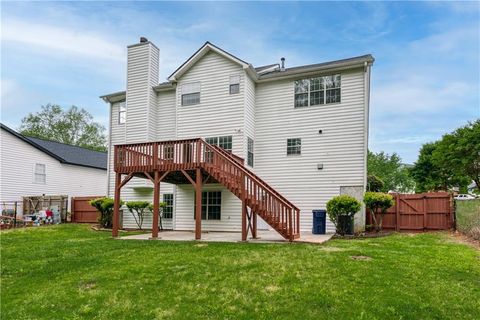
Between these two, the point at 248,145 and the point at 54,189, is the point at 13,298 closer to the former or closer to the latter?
the point at 248,145

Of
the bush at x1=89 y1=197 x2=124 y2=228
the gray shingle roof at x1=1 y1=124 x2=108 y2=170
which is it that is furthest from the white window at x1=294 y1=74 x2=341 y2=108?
the gray shingle roof at x1=1 y1=124 x2=108 y2=170

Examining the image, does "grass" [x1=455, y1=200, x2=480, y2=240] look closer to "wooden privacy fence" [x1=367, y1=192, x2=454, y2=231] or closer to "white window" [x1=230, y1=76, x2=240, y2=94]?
"wooden privacy fence" [x1=367, y1=192, x2=454, y2=231]

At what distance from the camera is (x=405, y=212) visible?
13875 mm

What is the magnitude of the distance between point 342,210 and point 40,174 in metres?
18.7

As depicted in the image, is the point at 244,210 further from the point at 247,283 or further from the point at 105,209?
the point at 105,209

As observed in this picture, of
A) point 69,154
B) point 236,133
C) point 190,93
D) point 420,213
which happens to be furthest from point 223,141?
point 69,154

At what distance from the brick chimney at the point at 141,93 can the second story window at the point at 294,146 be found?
6.80 m

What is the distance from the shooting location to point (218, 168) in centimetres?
1207

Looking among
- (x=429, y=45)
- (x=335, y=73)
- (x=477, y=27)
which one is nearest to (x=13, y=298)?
(x=335, y=73)

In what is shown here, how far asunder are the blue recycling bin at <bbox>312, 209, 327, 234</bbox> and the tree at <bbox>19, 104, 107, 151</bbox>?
39.9 m

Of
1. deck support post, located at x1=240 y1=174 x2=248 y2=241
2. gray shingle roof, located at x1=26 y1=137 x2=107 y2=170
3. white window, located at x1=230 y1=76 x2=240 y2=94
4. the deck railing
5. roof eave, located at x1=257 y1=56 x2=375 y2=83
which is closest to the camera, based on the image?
the deck railing

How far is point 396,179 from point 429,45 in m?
33.0

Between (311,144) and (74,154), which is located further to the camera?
(74,154)

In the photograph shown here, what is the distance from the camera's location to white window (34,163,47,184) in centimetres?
2147
